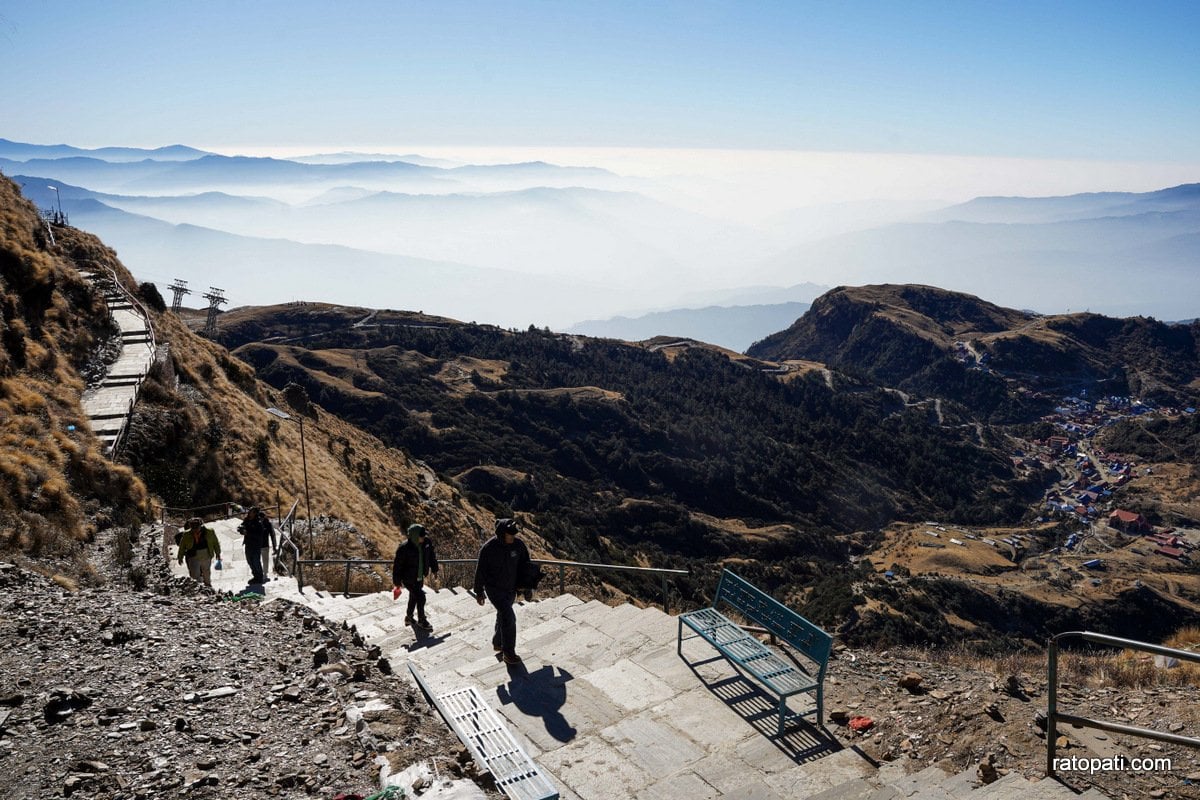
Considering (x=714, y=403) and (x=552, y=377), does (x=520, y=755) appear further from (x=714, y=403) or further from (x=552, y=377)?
(x=714, y=403)

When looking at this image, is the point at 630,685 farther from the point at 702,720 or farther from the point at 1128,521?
the point at 1128,521

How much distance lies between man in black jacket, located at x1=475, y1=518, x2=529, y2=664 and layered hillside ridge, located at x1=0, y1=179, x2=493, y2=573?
24.2ft

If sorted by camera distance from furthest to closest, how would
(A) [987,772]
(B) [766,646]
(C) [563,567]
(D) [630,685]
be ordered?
(C) [563,567]
(B) [766,646]
(D) [630,685]
(A) [987,772]

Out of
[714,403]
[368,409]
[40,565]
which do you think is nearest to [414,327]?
[368,409]

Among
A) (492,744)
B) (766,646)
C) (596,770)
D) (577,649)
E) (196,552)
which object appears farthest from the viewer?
(196,552)

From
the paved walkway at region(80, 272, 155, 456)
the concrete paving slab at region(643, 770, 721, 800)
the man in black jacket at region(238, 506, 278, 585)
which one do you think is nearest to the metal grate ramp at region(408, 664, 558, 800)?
the concrete paving slab at region(643, 770, 721, 800)

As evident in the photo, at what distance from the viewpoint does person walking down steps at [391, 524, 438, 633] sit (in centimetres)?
879

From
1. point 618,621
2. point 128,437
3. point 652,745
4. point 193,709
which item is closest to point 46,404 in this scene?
point 128,437

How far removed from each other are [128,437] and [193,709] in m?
13.7

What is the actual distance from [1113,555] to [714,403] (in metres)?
42.6

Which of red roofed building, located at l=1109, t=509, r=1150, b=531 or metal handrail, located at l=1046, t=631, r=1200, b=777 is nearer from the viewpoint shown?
metal handrail, located at l=1046, t=631, r=1200, b=777

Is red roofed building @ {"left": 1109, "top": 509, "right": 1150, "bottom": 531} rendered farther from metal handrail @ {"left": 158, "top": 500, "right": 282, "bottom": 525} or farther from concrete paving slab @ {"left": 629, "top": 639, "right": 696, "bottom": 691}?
concrete paving slab @ {"left": 629, "top": 639, "right": 696, "bottom": 691}

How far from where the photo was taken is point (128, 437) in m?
16.7

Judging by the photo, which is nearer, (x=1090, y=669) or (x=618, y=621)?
(x=1090, y=669)
